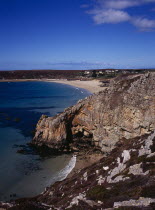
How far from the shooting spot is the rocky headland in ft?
56.6

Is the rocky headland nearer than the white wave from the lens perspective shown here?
Yes

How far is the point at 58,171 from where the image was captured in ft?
88.8

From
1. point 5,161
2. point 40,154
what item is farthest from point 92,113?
point 5,161

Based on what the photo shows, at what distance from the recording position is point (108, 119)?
3238 centimetres

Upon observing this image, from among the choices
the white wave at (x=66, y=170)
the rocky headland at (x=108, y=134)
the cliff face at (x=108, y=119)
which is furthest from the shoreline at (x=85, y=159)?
the cliff face at (x=108, y=119)

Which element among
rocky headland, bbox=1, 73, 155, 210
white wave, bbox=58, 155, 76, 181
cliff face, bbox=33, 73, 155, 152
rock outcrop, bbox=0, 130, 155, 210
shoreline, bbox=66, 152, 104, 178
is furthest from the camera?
cliff face, bbox=33, 73, 155, 152

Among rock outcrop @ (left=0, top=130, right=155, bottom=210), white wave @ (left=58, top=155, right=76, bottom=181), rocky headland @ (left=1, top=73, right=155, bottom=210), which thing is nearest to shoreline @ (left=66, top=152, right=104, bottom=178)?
white wave @ (left=58, top=155, right=76, bottom=181)

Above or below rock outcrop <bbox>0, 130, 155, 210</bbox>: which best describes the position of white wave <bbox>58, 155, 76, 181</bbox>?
below

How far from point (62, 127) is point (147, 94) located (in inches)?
493

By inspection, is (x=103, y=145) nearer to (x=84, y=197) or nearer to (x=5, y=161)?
(x=5, y=161)

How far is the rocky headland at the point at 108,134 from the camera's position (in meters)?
17.3

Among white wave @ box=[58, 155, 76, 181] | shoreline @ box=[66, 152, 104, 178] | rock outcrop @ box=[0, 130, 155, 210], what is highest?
rock outcrop @ box=[0, 130, 155, 210]

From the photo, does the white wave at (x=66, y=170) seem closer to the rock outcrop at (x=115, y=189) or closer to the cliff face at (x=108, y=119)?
the cliff face at (x=108, y=119)

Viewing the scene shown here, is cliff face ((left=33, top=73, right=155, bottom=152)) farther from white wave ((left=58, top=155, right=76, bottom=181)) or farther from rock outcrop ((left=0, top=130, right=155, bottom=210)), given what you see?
rock outcrop ((left=0, top=130, right=155, bottom=210))
